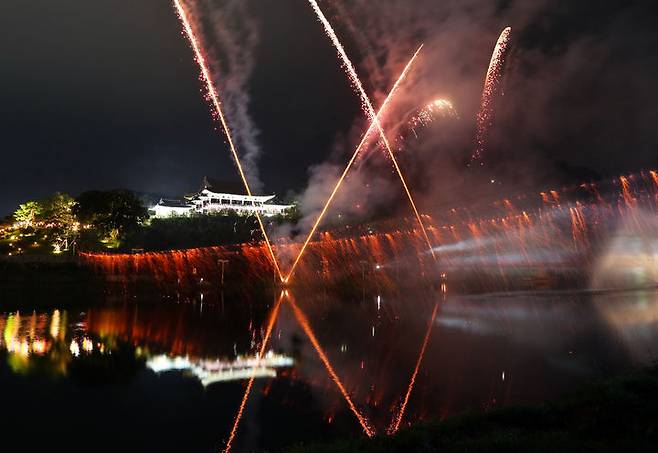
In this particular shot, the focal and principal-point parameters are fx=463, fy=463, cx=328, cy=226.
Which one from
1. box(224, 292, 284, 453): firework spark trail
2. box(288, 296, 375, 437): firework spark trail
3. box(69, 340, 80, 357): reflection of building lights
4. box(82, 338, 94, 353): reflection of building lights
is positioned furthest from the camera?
box(82, 338, 94, 353): reflection of building lights

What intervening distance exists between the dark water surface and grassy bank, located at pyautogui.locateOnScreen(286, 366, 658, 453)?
1.69 metres

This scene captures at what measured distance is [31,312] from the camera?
24781 mm

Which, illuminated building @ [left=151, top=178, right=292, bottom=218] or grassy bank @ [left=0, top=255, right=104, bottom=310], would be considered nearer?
grassy bank @ [left=0, top=255, right=104, bottom=310]

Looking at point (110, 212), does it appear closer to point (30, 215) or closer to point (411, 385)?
point (30, 215)

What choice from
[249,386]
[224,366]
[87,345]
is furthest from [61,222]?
[249,386]

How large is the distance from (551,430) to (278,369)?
7.53 m

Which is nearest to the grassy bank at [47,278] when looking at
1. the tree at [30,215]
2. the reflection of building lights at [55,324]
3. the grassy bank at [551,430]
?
the reflection of building lights at [55,324]

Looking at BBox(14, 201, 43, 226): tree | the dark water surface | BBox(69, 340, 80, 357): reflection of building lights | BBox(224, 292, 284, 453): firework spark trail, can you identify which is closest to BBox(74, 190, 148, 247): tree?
BBox(14, 201, 43, 226): tree

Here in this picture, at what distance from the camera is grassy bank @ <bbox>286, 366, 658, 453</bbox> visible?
531 centimetres

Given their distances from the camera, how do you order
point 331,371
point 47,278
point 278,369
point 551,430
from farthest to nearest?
1. point 47,278
2. point 278,369
3. point 331,371
4. point 551,430

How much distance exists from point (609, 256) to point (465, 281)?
39.7 ft

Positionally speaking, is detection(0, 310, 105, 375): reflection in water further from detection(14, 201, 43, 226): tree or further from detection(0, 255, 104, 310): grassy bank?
detection(14, 201, 43, 226): tree

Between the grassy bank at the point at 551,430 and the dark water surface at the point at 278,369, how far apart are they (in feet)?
5.54

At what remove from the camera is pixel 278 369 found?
40.1 ft
